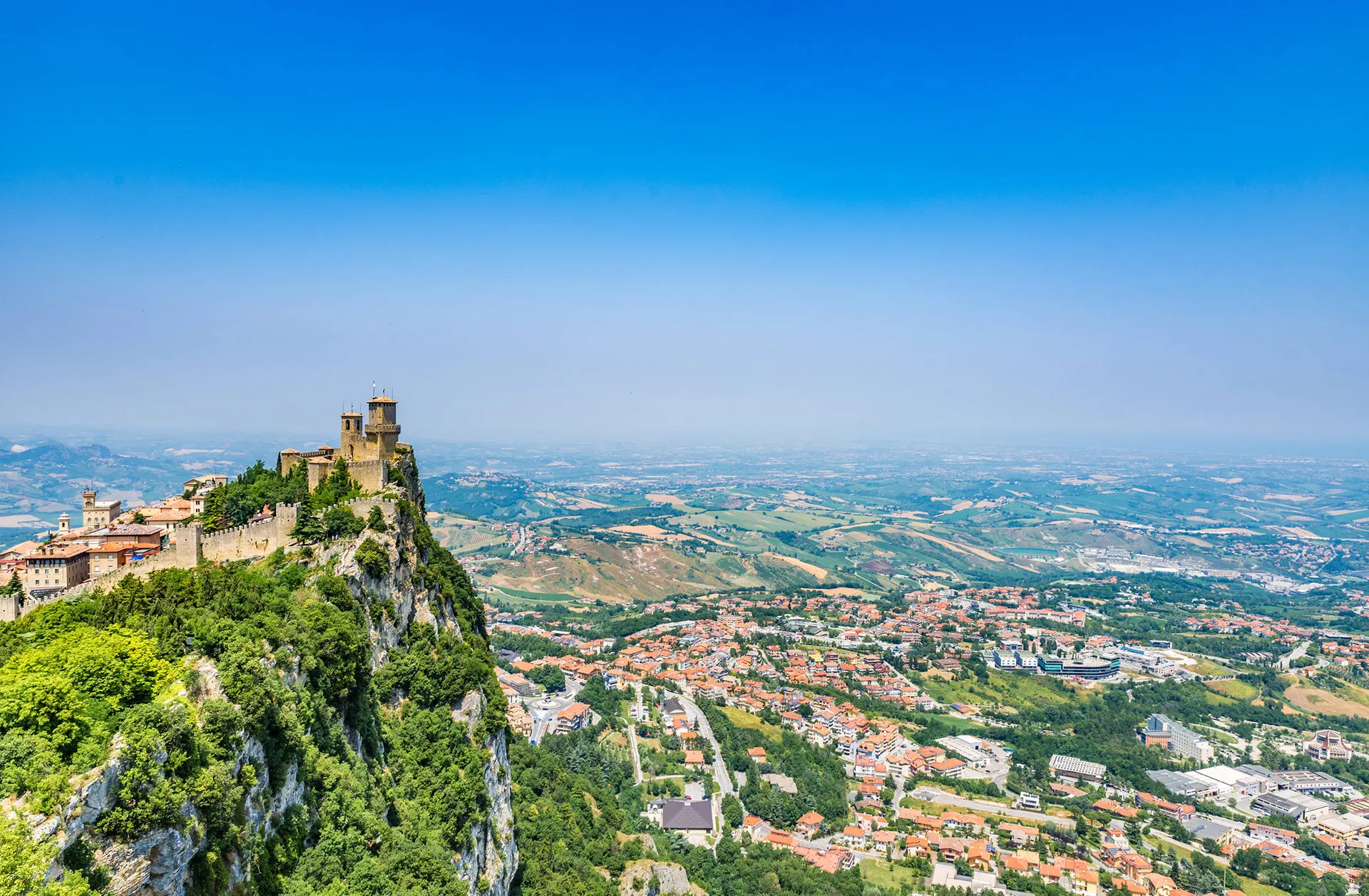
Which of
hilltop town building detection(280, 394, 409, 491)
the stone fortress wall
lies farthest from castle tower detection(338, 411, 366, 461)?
the stone fortress wall

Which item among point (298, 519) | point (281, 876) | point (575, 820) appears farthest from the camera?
point (575, 820)

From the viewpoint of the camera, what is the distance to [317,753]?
1684 cm

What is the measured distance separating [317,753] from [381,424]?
51.1 ft

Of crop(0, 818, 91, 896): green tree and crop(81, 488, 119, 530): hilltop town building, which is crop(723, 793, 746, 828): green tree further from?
crop(0, 818, 91, 896): green tree

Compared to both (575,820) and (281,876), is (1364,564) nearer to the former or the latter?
(575,820)

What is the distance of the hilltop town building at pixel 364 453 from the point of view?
1132 inches

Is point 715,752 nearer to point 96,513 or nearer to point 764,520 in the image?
point 96,513

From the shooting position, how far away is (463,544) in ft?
455

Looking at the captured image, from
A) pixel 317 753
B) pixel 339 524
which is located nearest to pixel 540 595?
pixel 339 524

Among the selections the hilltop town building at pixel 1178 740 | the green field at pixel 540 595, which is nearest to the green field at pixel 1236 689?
the hilltop town building at pixel 1178 740

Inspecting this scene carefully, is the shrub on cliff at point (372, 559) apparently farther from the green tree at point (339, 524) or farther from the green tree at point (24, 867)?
the green tree at point (24, 867)

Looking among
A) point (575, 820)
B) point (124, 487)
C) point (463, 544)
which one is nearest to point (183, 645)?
point (575, 820)

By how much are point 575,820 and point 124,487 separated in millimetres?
154378

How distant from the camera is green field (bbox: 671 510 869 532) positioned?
173m
